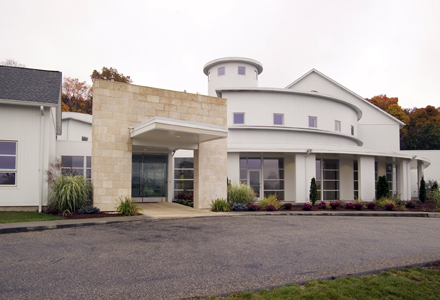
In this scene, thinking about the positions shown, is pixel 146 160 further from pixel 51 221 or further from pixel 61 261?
pixel 61 261

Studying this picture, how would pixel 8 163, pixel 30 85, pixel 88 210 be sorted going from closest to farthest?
pixel 88 210 → pixel 8 163 → pixel 30 85

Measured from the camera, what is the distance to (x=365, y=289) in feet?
18.0

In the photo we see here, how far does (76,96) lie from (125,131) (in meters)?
39.6

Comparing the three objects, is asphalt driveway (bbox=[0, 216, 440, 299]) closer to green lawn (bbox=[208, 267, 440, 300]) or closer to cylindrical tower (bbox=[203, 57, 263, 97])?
green lawn (bbox=[208, 267, 440, 300])

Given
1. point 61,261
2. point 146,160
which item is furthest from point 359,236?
point 146,160

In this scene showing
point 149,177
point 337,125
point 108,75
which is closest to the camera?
point 149,177

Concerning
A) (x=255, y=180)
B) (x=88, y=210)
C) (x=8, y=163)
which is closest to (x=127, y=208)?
(x=88, y=210)

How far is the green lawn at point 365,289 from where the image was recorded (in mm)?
5164

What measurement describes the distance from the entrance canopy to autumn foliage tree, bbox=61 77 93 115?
3624cm

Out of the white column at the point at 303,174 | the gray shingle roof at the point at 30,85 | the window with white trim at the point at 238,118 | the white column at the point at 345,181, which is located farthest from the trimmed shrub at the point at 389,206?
the gray shingle roof at the point at 30,85

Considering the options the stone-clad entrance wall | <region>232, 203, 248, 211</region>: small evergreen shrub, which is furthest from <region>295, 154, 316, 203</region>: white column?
the stone-clad entrance wall

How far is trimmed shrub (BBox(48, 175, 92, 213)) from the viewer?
1342 cm

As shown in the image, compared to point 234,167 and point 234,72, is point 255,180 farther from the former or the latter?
point 234,72

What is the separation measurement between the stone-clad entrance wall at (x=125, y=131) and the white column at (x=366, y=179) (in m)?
9.96
